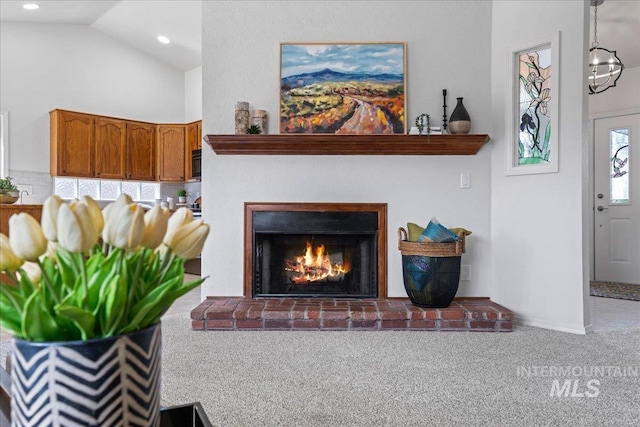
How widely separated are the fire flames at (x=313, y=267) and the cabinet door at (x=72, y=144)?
4043mm

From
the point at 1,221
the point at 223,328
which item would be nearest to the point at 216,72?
the point at 223,328

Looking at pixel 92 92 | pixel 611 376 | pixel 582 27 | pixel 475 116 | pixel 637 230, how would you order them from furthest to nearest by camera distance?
pixel 92 92 → pixel 637 230 → pixel 475 116 → pixel 582 27 → pixel 611 376

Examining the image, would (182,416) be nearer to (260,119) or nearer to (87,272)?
(87,272)

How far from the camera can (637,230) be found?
17.3 feet

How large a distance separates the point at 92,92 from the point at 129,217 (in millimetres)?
6824

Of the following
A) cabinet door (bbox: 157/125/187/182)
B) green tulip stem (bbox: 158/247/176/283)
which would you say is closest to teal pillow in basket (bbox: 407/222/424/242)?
green tulip stem (bbox: 158/247/176/283)

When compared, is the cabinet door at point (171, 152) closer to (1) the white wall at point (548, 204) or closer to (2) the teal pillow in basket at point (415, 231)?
(2) the teal pillow in basket at point (415, 231)

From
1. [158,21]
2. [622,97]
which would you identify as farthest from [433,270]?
[158,21]

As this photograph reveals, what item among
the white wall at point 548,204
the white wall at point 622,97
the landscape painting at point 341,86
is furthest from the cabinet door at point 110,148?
the white wall at point 622,97

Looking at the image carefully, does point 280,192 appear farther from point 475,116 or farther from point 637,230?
point 637,230

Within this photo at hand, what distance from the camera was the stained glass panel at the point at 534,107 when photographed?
329cm

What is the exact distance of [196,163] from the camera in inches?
257

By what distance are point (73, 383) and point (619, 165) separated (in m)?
6.43

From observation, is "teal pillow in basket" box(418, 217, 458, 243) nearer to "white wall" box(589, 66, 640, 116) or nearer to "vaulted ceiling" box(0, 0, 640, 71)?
"vaulted ceiling" box(0, 0, 640, 71)
